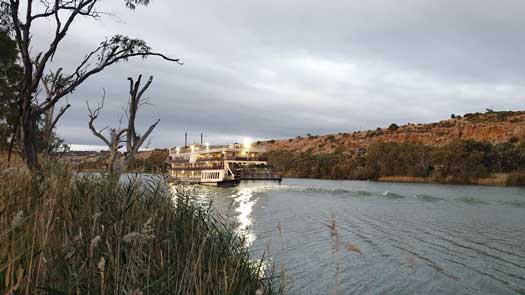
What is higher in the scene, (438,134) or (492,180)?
(438,134)

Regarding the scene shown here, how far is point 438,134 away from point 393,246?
2852 inches

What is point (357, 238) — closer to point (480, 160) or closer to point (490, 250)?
point (490, 250)

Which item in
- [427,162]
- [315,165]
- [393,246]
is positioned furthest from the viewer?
[315,165]

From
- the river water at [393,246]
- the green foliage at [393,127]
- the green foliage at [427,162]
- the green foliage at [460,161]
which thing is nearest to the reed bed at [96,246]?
the river water at [393,246]

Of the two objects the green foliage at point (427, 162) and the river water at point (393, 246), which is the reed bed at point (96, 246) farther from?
the green foliage at point (427, 162)

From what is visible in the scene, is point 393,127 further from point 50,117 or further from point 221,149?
point 50,117

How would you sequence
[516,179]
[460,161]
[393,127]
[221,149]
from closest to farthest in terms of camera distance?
[516,179]
[460,161]
[221,149]
[393,127]

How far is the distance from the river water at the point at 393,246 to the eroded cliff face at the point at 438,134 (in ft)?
164

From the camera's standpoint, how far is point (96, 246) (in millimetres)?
3924

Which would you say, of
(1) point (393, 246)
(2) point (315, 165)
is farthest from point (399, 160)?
(1) point (393, 246)

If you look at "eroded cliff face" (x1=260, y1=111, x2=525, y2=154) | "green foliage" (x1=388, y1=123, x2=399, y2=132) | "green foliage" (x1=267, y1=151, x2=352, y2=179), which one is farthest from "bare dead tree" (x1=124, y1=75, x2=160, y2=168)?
"green foliage" (x1=388, y1=123, x2=399, y2=132)

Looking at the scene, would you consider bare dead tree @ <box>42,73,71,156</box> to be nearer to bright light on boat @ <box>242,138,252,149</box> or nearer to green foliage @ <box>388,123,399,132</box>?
bright light on boat @ <box>242,138,252,149</box>

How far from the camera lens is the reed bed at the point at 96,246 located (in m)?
2.94

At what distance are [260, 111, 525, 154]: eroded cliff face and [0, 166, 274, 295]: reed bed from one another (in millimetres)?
69621
